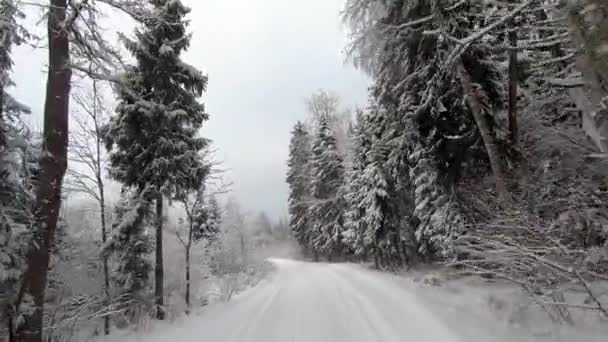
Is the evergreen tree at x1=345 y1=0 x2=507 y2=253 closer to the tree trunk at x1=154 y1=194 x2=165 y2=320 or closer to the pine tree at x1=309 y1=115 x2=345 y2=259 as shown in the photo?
the tree trunk at x1=154 y1=194 x2=165 y2=320

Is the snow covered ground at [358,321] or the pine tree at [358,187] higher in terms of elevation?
the pine tree at [358,187]

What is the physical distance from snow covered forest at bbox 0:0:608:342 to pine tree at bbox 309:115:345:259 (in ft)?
37.9

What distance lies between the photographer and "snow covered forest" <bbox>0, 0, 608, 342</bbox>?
4.34 metres

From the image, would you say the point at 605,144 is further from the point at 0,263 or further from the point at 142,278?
the point at 142,278

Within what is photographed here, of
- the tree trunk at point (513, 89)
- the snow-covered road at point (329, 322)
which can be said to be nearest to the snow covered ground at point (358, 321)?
the snow-covered road at point (329, 322)

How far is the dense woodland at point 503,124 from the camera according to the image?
370 centimetres

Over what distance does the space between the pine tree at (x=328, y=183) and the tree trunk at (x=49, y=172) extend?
26.6 m

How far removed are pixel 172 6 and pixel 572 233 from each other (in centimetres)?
1200

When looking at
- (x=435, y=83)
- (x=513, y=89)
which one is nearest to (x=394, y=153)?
(x=435, y=83)

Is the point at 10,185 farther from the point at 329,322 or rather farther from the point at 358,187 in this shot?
the point at 358,187

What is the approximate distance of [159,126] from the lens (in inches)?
440

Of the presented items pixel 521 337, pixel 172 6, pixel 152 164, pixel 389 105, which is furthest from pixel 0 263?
pixel 389 105

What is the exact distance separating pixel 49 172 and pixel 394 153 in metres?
10.1

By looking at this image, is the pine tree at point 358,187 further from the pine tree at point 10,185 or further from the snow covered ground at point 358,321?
the pine tree at point 10,185
